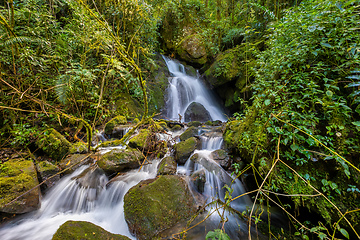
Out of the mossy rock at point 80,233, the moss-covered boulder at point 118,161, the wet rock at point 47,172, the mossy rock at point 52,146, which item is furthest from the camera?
the mossy rock at point 52,146

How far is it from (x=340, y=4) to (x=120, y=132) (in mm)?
5804

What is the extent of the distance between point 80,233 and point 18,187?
1741 mm

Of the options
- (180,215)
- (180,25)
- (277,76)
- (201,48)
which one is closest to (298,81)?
(277,76)

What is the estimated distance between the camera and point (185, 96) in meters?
9.88

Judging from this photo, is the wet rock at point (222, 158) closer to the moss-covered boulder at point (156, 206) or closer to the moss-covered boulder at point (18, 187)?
the moss-covered boulder at point (156, 206)

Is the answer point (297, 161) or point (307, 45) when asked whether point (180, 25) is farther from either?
point (297, 161)

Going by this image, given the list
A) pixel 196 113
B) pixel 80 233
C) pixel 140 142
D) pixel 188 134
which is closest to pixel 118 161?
pixel 140 142

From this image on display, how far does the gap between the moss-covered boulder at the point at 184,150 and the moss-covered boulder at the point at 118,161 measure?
112 cm

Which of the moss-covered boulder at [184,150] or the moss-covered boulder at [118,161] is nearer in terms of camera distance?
the moss-covered boulder at [118,161]

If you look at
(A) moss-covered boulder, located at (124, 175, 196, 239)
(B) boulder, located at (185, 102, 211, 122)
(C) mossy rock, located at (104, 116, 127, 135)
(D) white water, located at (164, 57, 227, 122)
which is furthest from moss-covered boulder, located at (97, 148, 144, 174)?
(B) boulder, located at (185, 102, 211, 122)

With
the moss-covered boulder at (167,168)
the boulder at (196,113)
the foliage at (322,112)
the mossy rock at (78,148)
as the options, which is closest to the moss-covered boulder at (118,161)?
the moss-covered boulder at (167,168)

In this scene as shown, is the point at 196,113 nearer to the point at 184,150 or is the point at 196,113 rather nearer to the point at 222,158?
the point at 184,150

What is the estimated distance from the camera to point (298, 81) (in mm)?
2330

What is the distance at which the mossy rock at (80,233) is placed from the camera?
6.09ft
